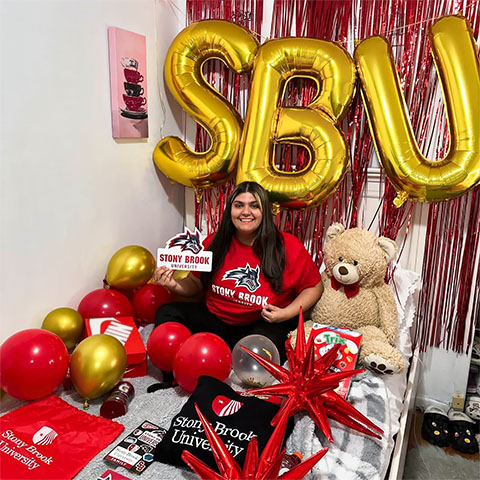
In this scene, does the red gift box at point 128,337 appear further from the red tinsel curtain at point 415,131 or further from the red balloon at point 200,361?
the red tinsel curtain at point 415,131

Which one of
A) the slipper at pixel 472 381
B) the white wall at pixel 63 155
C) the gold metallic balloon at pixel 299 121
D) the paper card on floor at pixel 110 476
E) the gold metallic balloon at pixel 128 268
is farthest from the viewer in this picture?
the slipper at pixel 472 381

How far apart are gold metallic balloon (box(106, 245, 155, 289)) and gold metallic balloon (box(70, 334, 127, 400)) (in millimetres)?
519

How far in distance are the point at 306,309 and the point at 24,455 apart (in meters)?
1.16

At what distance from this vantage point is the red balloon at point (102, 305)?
1905mm

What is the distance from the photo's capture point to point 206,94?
2207 millimetres

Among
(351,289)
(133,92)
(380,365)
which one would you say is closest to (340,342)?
(380,365)

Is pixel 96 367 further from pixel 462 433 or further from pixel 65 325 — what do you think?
pixel 462 433

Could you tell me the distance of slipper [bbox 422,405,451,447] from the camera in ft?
6.82

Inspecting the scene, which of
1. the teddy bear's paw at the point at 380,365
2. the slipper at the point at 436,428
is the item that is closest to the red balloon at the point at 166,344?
the teddy bear's paw at the point at 380,365

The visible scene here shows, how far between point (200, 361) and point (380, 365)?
69cm

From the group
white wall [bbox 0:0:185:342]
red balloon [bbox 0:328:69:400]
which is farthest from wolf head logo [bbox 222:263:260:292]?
red balloon [bbox 0:328:69:400]

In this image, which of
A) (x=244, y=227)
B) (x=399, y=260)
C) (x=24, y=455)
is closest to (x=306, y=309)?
(x=244, y=227)

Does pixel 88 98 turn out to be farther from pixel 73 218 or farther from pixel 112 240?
pixel 112 240

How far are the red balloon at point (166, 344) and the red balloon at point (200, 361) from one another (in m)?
0.07
